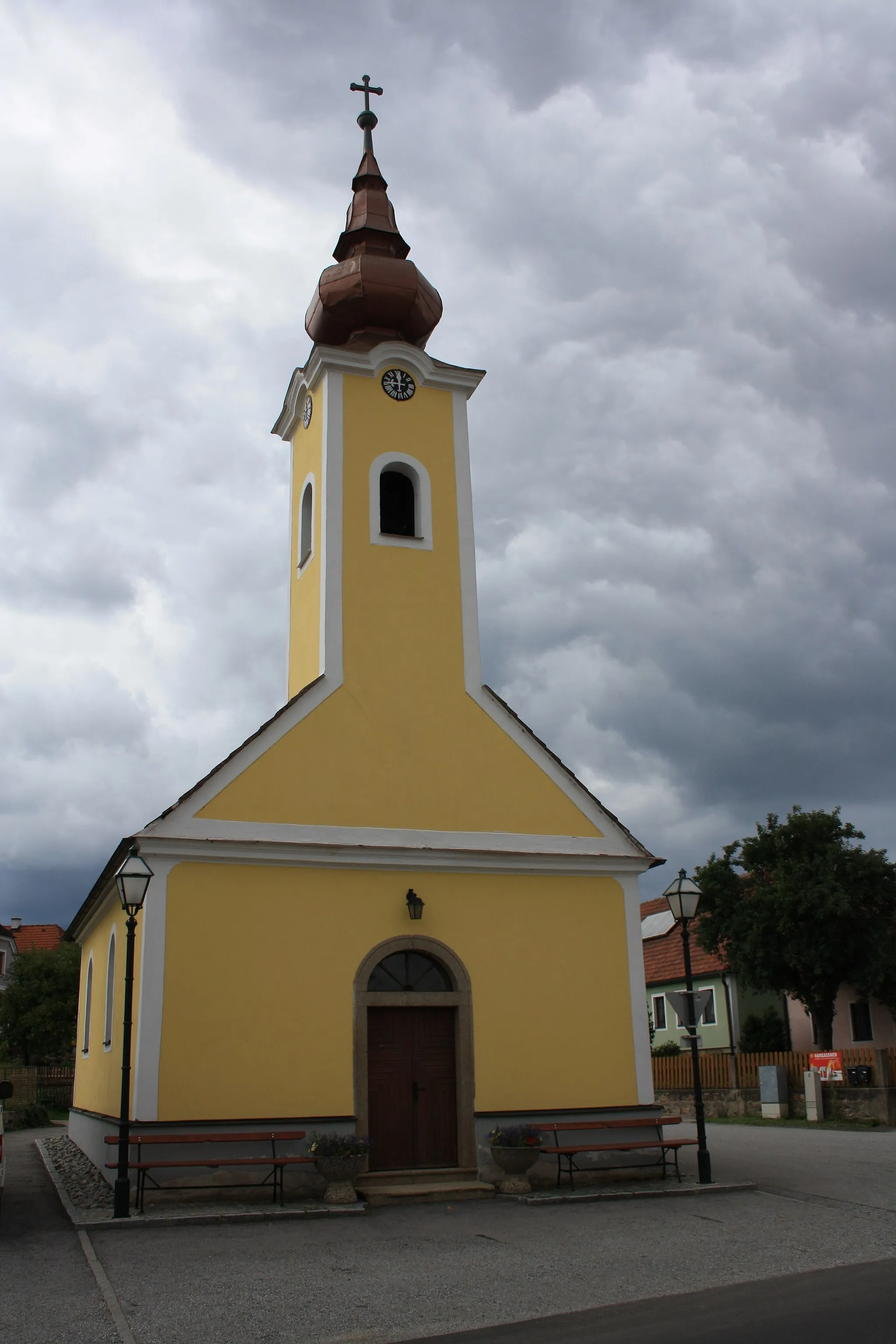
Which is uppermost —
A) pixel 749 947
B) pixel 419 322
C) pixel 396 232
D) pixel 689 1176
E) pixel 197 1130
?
pixel 396 232

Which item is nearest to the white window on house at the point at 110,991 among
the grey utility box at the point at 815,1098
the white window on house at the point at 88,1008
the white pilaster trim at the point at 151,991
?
the white window on house at the point at 88,1008

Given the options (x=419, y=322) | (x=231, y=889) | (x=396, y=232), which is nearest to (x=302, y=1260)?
(x=231, y=889)

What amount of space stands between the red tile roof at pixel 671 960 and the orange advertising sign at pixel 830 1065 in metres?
9.60

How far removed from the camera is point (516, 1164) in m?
14.7

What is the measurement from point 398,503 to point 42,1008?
3066 centimetres

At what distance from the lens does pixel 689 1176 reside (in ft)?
52.4

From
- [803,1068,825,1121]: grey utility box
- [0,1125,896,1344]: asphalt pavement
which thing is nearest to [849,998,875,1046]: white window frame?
[803,1068,825,1121]: grey utility box

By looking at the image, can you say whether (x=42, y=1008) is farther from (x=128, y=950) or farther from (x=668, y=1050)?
(x=128, y=950)

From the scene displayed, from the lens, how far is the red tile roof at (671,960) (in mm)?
37281

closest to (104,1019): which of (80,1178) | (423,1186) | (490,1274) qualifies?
(80,1178)

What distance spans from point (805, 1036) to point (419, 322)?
2606cm

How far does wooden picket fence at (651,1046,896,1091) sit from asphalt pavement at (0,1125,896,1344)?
39.7 ft

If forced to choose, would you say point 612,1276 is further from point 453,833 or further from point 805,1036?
point 805,1036

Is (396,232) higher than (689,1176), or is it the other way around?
(396,232)
